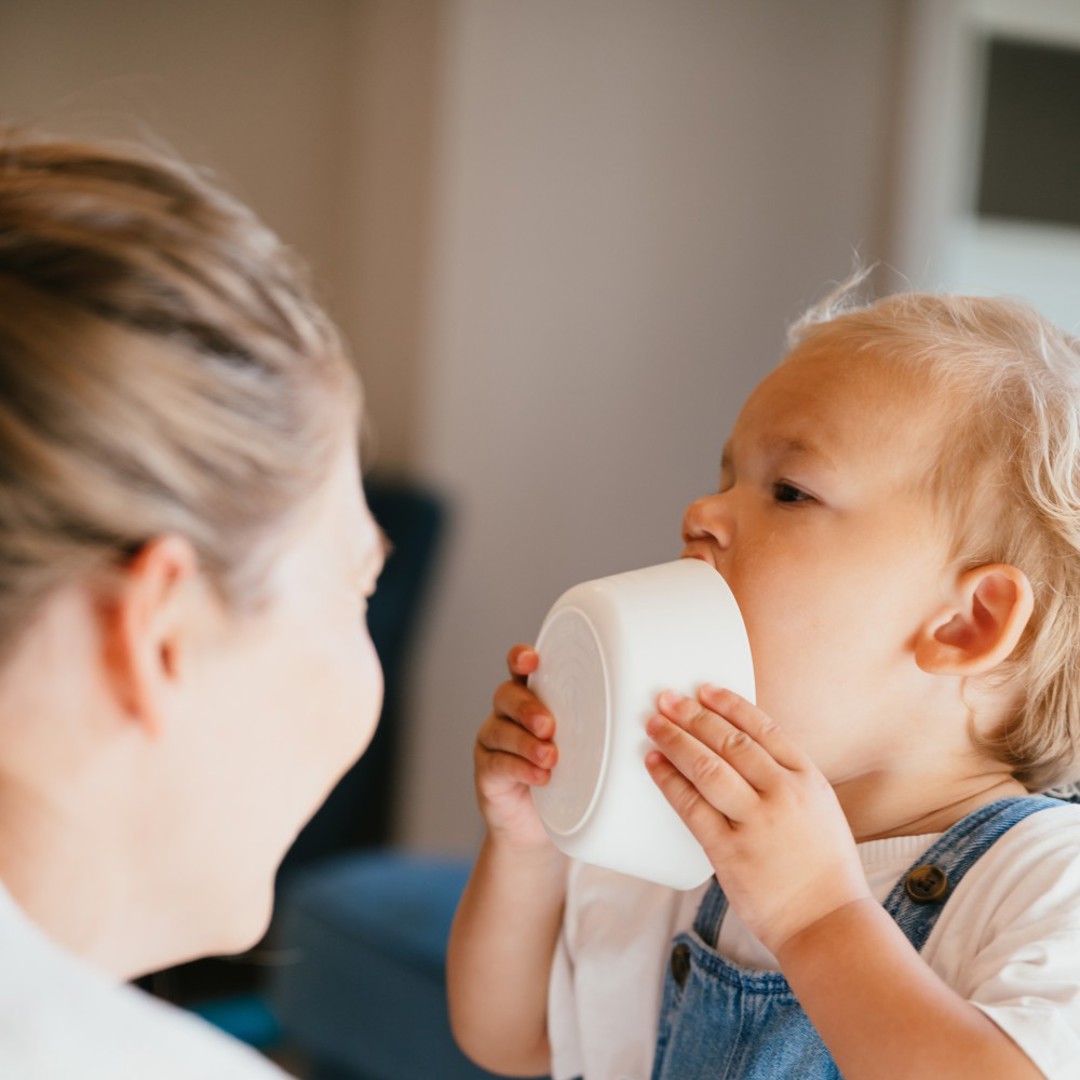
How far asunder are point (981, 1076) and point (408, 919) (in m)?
1.25

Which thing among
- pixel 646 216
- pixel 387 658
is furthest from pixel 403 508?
pixel 646 216

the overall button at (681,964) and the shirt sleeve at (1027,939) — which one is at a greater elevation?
the shirt sleeve at (1027,939)

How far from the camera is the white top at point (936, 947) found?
81 centimetres

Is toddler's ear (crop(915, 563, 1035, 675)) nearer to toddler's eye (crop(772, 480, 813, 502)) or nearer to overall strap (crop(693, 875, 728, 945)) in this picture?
toddler's eye (crop(772, 480, 813, 502))

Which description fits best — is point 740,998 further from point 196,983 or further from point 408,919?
point 196,983

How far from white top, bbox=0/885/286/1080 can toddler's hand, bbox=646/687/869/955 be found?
0.35 m

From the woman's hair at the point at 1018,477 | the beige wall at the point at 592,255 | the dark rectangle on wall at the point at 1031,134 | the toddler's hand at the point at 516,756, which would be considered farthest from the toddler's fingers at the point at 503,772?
the dark rectangle on wall at the point at 1031,134

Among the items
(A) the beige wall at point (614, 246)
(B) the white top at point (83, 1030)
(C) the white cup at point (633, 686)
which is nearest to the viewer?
(B) the white top at point (83, 1030)

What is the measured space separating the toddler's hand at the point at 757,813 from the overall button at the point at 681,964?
0.20 metres

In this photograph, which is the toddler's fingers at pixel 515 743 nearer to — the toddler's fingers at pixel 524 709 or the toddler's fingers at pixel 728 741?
the toddler's fingers at pixel 524 709

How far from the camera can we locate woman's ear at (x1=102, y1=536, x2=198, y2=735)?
2.15 ft

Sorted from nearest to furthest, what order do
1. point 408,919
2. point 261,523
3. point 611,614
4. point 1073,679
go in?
point 261,523, point 611,614, point 1073,679, point 408,919

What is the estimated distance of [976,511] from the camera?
3.24 feet

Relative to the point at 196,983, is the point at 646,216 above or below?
above
